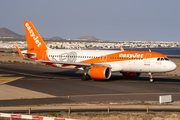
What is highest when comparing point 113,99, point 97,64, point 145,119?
point 97,64

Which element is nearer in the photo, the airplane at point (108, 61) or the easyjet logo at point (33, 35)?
the airplane at point (108, 61)

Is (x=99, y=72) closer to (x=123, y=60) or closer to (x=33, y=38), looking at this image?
(x=123, y=60)

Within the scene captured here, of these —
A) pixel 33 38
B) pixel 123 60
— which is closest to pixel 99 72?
pixel 123 60

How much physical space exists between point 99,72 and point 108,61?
11.1 ft

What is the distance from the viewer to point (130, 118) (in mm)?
18609

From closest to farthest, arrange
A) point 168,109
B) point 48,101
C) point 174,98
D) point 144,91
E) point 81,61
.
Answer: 1. point 168,109
2. point 48,101
3. point 174,98
4. point 144,91
5. point 81,61

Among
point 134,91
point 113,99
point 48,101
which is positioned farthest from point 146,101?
point 48,101

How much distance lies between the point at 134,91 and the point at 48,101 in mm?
11185

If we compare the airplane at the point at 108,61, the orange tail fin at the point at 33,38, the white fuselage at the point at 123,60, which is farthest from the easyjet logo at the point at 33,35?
the white fuselage at the point at 123,60

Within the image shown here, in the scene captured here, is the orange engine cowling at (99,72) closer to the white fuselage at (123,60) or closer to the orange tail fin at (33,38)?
the white fuselage at (123,60)

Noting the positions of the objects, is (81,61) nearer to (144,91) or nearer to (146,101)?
(144,91)

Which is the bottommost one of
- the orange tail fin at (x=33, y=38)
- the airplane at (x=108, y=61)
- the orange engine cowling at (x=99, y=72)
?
the orange engine cowling at (x=99, y=72)

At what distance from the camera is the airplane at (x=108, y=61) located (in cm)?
3797

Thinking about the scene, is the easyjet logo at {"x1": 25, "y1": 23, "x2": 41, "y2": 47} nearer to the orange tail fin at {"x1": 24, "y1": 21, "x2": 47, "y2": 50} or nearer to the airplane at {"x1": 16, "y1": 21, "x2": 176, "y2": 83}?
the orange tail fin at {"x1": 24, "y1": 21, "x2": 47, "y2": 50}
